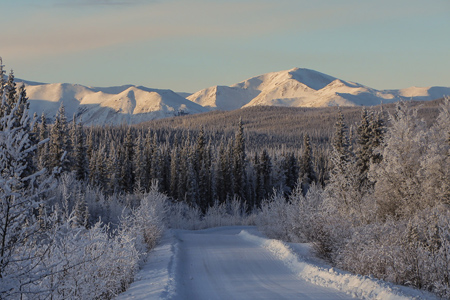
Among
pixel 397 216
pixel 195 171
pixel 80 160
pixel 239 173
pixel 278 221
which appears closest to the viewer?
pixel 397 216

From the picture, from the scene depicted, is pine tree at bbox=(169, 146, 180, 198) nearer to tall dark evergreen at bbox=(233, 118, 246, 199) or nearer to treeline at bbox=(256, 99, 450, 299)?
tall dark evergreen at bbox=(233, 118, 246, 199)

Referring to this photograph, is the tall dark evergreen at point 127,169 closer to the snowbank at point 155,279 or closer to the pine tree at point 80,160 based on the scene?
the pine tree at point 80,160

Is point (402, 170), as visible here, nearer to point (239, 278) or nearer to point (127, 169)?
point (239, 278)

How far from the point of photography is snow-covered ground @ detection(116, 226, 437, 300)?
10.9m

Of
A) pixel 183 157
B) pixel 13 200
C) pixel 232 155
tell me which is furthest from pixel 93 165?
pixel 13 200

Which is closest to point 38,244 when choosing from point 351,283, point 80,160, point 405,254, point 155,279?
point 155,279

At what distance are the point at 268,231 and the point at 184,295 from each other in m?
18.2

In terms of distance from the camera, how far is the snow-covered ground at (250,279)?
10.9 meters

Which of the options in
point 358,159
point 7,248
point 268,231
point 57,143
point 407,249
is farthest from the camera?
point 57,143

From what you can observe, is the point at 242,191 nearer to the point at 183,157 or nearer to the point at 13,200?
the point at 183,157

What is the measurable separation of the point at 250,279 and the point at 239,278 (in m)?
0.38

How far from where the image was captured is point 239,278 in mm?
13766

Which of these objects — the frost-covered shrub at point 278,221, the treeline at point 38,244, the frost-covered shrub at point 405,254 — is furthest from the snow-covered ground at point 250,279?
the frost-covered shrub at point 278,221

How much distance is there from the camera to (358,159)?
1496 inches
